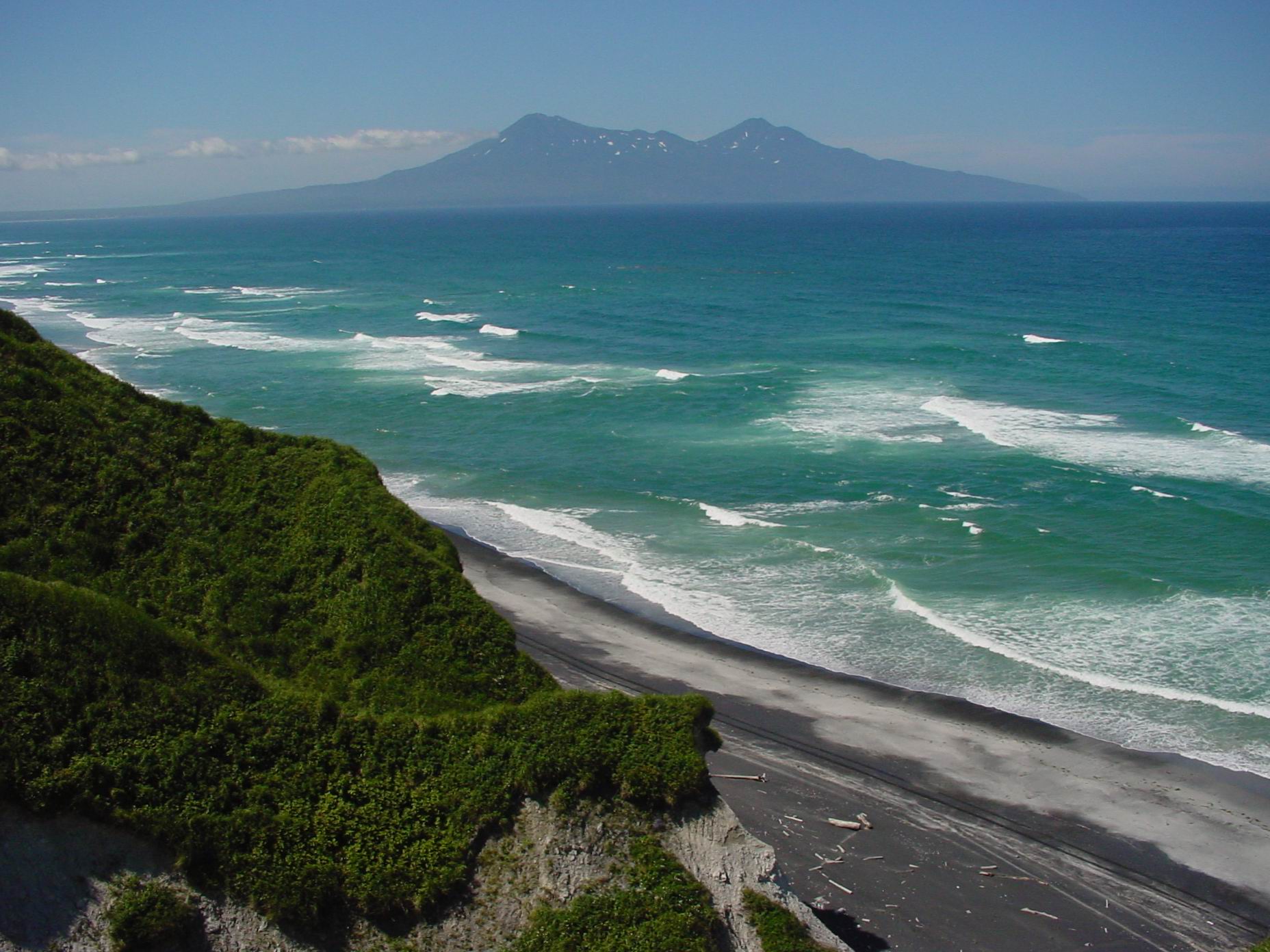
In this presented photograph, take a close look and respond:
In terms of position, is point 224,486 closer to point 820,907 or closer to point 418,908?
point 418,908

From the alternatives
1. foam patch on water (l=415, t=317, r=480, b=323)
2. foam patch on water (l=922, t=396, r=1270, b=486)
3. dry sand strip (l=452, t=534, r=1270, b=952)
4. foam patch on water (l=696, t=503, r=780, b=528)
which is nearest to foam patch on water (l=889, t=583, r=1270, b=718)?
dry sand strip (l=452, t=534, r=1270, b=952)

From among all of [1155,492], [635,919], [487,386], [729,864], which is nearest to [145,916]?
[635,919]

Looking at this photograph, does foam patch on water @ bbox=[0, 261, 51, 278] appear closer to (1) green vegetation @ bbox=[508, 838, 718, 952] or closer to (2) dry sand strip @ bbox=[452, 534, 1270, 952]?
(2) dry sand strip @ bbox=[452, 534, 1270, 952]

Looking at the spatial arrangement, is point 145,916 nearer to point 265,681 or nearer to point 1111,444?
point 265,681

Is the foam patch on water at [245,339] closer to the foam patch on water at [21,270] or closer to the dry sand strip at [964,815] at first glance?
the dry sand strip at [964,815]

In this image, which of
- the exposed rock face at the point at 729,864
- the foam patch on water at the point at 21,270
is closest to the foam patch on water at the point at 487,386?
the exposed rock face at the point at 729,864

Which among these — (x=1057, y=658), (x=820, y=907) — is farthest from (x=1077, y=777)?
(x=820, y=907)
